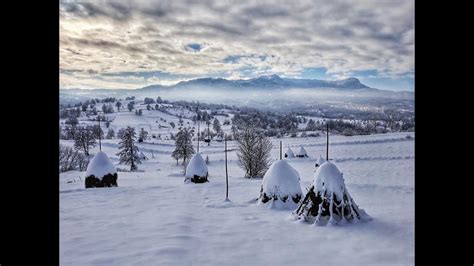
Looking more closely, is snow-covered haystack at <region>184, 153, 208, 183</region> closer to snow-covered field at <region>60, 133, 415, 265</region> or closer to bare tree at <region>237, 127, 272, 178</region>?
snow-covered field at <region>60, 133, 415, 265</region>

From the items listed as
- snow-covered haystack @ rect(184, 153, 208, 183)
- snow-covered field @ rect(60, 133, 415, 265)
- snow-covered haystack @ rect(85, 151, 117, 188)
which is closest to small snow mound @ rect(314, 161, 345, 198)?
snow-covered field @ rect(60, 133, 415, 265)

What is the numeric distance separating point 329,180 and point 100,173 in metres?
14.9

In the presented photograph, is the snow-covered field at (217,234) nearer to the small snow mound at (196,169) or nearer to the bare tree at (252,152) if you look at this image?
the small snow mound at (196,169)

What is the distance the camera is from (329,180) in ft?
29.0

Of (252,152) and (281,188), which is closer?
(281,188)

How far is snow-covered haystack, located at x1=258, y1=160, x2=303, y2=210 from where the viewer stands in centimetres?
1124

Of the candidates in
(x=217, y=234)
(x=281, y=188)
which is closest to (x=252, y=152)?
(x=281, y=188)

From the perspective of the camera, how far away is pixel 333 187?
28.8 feet

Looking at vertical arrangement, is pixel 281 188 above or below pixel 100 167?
above

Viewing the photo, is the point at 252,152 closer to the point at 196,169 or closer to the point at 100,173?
the point at 196,169

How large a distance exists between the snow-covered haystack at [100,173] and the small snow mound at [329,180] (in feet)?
47.1
